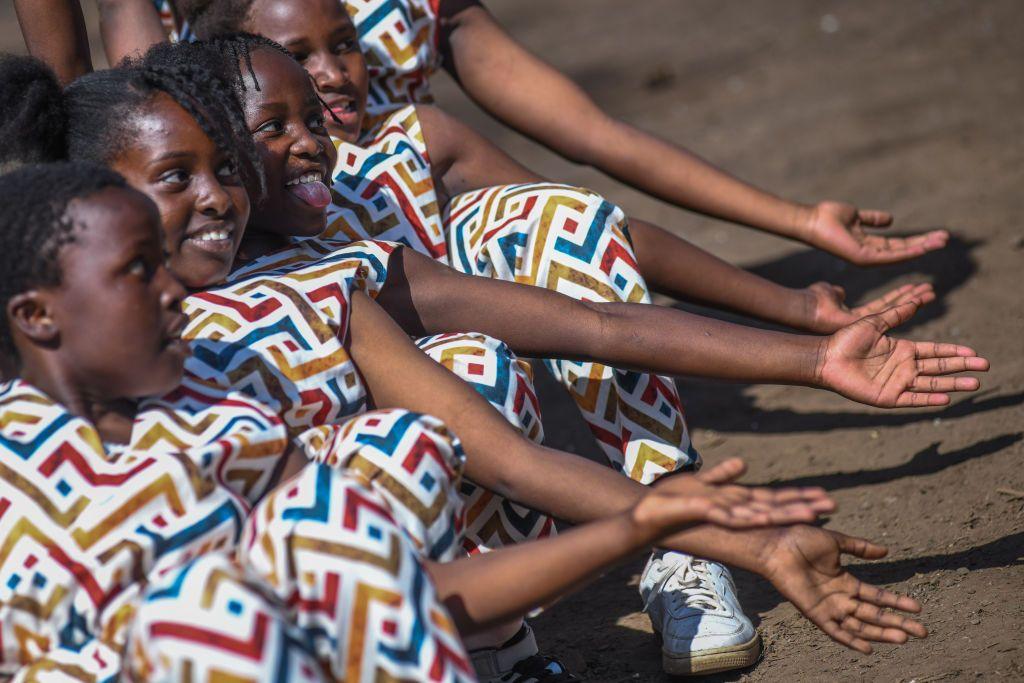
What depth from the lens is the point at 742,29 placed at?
818 cm

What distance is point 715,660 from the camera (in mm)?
2527

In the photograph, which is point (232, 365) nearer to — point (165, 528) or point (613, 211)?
point (165, 528)

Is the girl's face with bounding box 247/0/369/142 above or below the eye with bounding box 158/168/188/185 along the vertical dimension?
above

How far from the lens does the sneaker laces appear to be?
104 inches

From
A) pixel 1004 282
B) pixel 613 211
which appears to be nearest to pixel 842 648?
pixel 613 211

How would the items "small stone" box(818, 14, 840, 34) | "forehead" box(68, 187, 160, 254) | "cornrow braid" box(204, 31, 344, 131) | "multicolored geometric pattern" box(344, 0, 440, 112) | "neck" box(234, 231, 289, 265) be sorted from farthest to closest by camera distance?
"small stone" box(818, 14, 840, 34), "multicolored geometric pattern" box(344, 0, 440, 112), "cornrow braid" box(204, 31, 344, 131), "neck" box(234, 231, 289, 265), "forehead" box(68, 187, 160, 254)

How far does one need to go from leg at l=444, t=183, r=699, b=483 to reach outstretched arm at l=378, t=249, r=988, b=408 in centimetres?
18

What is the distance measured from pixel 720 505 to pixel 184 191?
119 centimetres

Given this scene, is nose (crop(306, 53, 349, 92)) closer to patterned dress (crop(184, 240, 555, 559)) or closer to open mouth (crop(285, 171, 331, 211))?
open mouth (crop(285, 171, 331, 211))

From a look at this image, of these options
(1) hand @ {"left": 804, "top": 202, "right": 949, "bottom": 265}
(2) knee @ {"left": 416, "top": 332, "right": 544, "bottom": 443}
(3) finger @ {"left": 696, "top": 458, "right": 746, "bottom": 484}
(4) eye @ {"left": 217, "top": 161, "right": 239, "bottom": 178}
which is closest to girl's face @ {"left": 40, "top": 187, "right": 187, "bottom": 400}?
(4) eye @ {"left": 217, "top": 161, "right": 239, "bottom": 178}

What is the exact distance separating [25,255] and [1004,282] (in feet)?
11.3

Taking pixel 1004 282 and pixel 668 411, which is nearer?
pixel 668 411

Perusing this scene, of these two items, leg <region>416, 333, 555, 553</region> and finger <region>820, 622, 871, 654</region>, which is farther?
leg <region>416, 333, 555, 553</region>

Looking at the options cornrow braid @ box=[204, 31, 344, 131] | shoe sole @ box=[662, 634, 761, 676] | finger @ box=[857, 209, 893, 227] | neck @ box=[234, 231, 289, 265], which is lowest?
shoe sole @ box=[662, 634, 761, 676]
